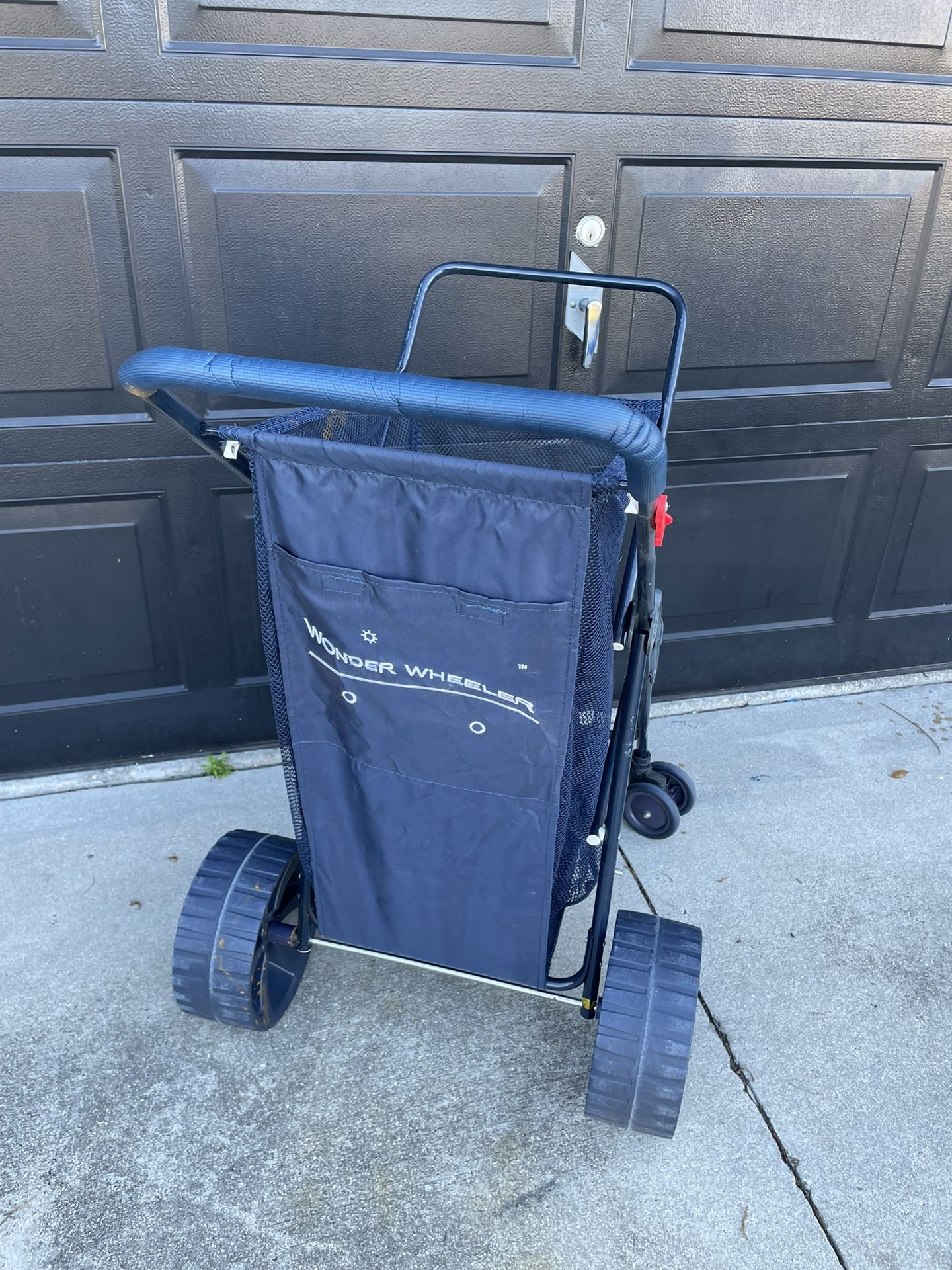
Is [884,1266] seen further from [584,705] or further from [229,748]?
[229,748]

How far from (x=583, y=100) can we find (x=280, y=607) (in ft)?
5.51

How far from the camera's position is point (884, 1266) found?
1.66 meters

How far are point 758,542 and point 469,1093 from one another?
1972 millimetres

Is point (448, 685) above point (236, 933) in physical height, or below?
above

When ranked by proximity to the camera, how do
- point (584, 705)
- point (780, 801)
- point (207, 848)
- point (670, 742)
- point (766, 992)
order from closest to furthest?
point (584, 705) < point (766, 992) < point (207, 848) < point (780, 801) < point (670, 742)

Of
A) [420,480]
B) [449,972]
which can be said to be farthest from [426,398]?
[449,972]

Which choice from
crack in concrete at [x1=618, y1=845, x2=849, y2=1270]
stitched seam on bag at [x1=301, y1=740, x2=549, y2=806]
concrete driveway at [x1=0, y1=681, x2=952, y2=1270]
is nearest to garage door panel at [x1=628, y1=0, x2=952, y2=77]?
stitched seam on bag at [x1=301, y1=740, x2=549, y2=806]

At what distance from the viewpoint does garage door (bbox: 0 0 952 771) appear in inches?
87.1

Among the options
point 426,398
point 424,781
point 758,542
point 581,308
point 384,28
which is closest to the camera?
point 426,398

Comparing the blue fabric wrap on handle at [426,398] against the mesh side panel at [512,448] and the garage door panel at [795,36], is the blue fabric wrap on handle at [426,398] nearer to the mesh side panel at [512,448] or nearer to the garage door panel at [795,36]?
the mesh side panel at [512,448]

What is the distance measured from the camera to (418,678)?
5.12 ft

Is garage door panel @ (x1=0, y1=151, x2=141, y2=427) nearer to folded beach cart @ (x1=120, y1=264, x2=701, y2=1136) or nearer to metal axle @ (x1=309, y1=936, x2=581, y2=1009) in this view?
folded beach cart @ (x1=120, y1=264, x2=701, y2=1136)

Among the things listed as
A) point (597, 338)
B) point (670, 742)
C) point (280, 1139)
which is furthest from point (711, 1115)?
point (597, 338)

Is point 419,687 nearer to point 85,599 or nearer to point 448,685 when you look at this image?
point 448,685
